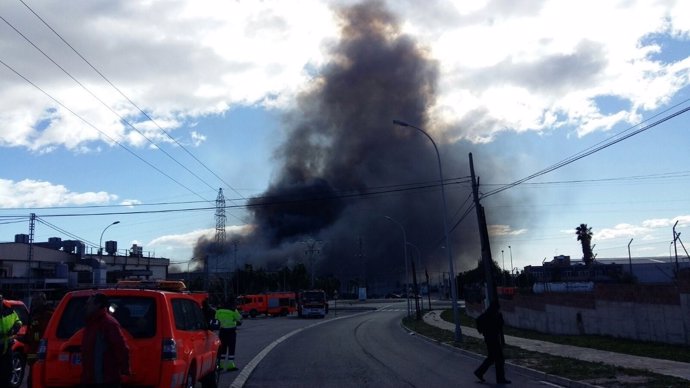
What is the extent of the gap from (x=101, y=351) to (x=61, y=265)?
5158 centimetres

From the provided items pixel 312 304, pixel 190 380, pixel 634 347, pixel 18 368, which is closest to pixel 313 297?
pixel 312 304

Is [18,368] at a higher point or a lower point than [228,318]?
lower

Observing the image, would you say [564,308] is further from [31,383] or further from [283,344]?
[31,383]

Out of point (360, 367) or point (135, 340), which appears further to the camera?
point (360, 367)

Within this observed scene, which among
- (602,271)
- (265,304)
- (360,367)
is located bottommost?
(360,367)

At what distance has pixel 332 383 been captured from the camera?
42.3 ft

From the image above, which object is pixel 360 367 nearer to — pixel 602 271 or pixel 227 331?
pixel 227 331

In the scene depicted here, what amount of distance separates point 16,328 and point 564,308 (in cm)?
2340

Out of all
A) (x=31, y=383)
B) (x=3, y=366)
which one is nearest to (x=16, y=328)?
(x=3, y=366)

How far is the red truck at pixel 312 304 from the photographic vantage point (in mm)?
62269

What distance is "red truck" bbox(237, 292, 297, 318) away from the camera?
67.7 metres

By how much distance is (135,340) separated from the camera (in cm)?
781

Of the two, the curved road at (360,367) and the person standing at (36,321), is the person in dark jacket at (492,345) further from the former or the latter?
the person standing at (36,321)

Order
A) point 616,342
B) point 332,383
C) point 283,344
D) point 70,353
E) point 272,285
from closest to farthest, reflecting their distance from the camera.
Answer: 1. point 70,353
2. point 332,383
3. point 616,342
4. point 283,344
5. point 272,285
